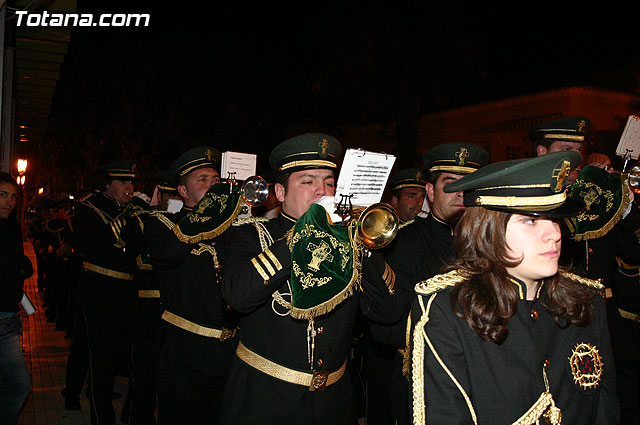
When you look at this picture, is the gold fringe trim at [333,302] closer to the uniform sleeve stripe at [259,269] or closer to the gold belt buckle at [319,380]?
the uniform sleeve stripe at [259,269]

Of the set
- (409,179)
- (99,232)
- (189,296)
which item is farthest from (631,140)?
(99,232)

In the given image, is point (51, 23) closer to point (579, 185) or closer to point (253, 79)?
point (579, 185)

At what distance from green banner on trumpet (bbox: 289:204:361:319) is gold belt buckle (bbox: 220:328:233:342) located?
173 cm

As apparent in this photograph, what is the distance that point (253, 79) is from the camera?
82.4 feet

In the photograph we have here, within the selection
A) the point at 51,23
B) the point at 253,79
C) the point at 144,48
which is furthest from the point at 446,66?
the point at 51,23

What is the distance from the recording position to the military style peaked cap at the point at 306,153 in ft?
11.2

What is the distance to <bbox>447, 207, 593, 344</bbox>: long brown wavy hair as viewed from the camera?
2.24 meters

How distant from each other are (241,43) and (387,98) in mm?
6355

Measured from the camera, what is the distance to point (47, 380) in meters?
7.91

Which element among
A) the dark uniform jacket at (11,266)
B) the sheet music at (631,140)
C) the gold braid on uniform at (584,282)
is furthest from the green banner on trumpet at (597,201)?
the dark uniform jacket at (11,266)

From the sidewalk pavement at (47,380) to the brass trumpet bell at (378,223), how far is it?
15.1ft

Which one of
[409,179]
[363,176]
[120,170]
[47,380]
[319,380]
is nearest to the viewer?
[363,176]

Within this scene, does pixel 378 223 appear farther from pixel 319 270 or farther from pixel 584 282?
pixel 584 282

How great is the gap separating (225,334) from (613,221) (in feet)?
9.03
